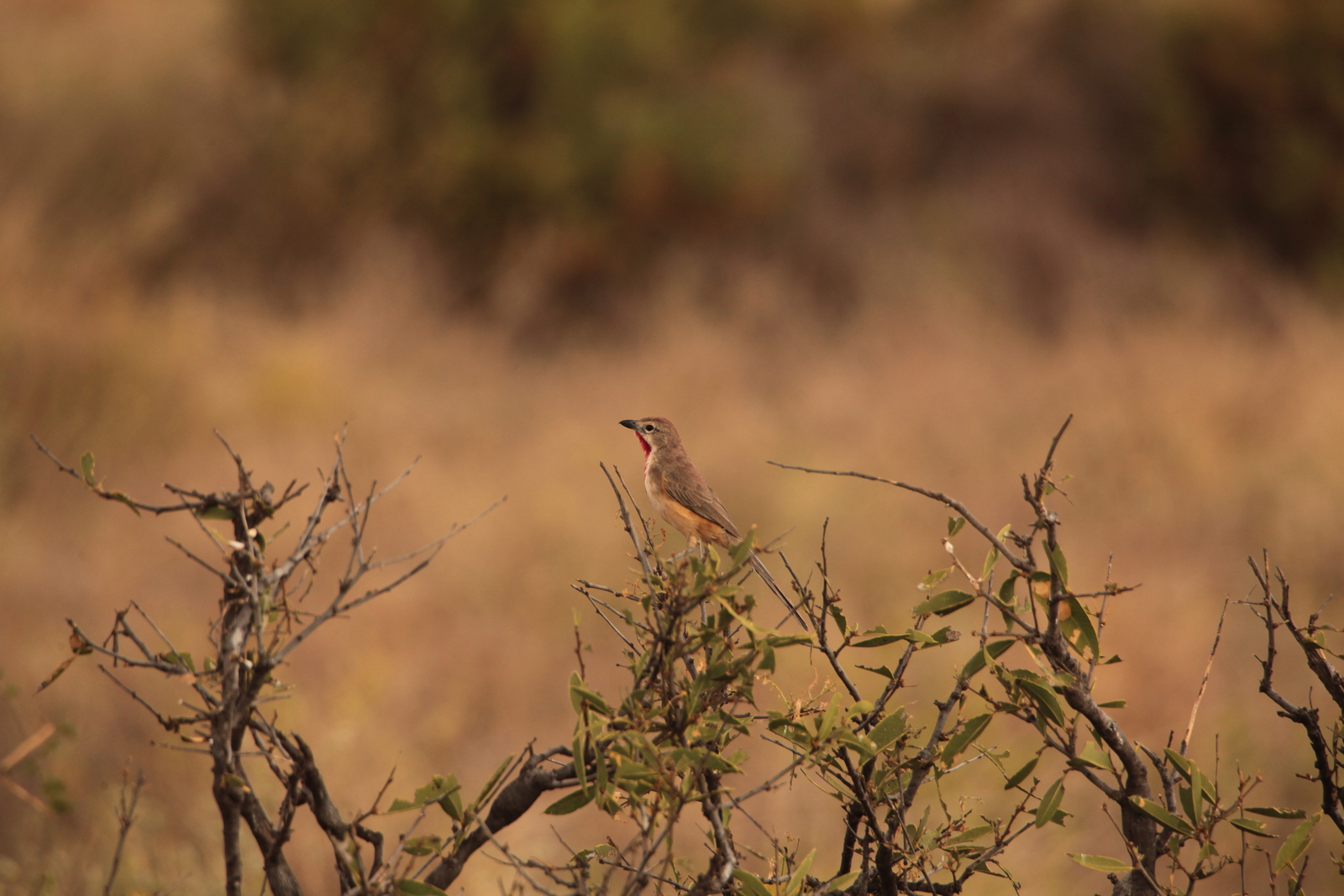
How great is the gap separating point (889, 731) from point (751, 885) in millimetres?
315

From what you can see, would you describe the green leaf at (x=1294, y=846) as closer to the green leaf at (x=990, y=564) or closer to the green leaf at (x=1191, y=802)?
the green leaf at (x=1191, y=802)

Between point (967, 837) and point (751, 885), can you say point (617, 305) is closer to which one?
point (967, 837)

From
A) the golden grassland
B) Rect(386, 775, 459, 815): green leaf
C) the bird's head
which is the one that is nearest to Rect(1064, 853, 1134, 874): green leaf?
Rect(386, 775, 459, 815): green leaf

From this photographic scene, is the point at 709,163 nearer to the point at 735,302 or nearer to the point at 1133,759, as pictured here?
the point at 735,302

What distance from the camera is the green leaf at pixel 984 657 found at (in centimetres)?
143

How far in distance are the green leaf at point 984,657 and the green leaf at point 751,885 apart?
0.43 metres

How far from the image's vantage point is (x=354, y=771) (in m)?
4.65

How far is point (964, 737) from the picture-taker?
1500 mm

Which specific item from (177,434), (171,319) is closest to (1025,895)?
(177,434)

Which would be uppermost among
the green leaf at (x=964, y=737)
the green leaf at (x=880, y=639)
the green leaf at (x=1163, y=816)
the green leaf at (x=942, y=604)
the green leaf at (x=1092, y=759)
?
the green leaf at (x=942, y=604)

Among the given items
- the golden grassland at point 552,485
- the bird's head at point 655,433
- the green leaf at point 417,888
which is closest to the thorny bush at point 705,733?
the green leaf at point 417,888

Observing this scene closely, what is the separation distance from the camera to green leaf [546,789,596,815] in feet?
4.42

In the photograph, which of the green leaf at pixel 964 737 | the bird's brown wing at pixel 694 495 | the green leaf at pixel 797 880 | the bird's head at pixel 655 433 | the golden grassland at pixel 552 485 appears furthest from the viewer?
the golden grassland at pixel 552 485

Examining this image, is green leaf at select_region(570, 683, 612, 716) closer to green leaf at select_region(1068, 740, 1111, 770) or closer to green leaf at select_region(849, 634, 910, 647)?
green leaf at select_region(849, 634, 910, 647)
